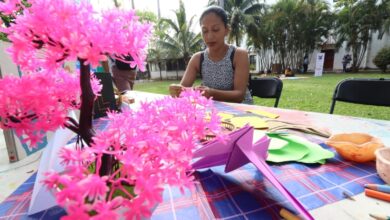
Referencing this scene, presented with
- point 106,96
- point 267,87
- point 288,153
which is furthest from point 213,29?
point 288,153

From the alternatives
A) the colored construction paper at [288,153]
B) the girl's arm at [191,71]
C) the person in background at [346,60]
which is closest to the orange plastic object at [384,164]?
the colored construction paper at [288,153]

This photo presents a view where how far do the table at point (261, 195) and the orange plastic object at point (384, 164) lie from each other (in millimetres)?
27

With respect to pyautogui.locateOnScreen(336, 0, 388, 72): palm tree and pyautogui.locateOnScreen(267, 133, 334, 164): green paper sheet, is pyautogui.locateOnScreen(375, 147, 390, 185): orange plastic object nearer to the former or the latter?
pyautogui.locateOnScreen(267, 133, 334, 164): green paper sheet

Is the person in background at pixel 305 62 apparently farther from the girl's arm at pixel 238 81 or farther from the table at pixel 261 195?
the table at pixel 261 195

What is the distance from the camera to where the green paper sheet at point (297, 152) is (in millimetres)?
583

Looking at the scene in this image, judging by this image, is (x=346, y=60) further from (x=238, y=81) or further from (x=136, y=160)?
(x=136, y=160)

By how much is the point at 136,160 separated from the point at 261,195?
0.36 metres

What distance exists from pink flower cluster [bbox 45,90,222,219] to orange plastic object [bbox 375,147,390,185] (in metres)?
0.42

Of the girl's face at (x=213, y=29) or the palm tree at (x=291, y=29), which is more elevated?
the palm tree at (x=291, y=29)

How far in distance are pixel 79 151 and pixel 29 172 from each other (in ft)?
1.88

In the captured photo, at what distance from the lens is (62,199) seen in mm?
146

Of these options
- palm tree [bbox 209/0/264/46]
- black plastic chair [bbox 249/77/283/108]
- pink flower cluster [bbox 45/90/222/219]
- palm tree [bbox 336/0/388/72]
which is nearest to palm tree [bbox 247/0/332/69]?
palm tree [bbox 209/0/264/46]

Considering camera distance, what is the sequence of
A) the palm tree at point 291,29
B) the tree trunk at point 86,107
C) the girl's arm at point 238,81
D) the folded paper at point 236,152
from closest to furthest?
the tree trunk at point 86,107, the folded paper at point 236,152, the girl's arm at point 238,81, the palm tree at point 291,29

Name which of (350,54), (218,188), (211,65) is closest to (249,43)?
(350,54)
